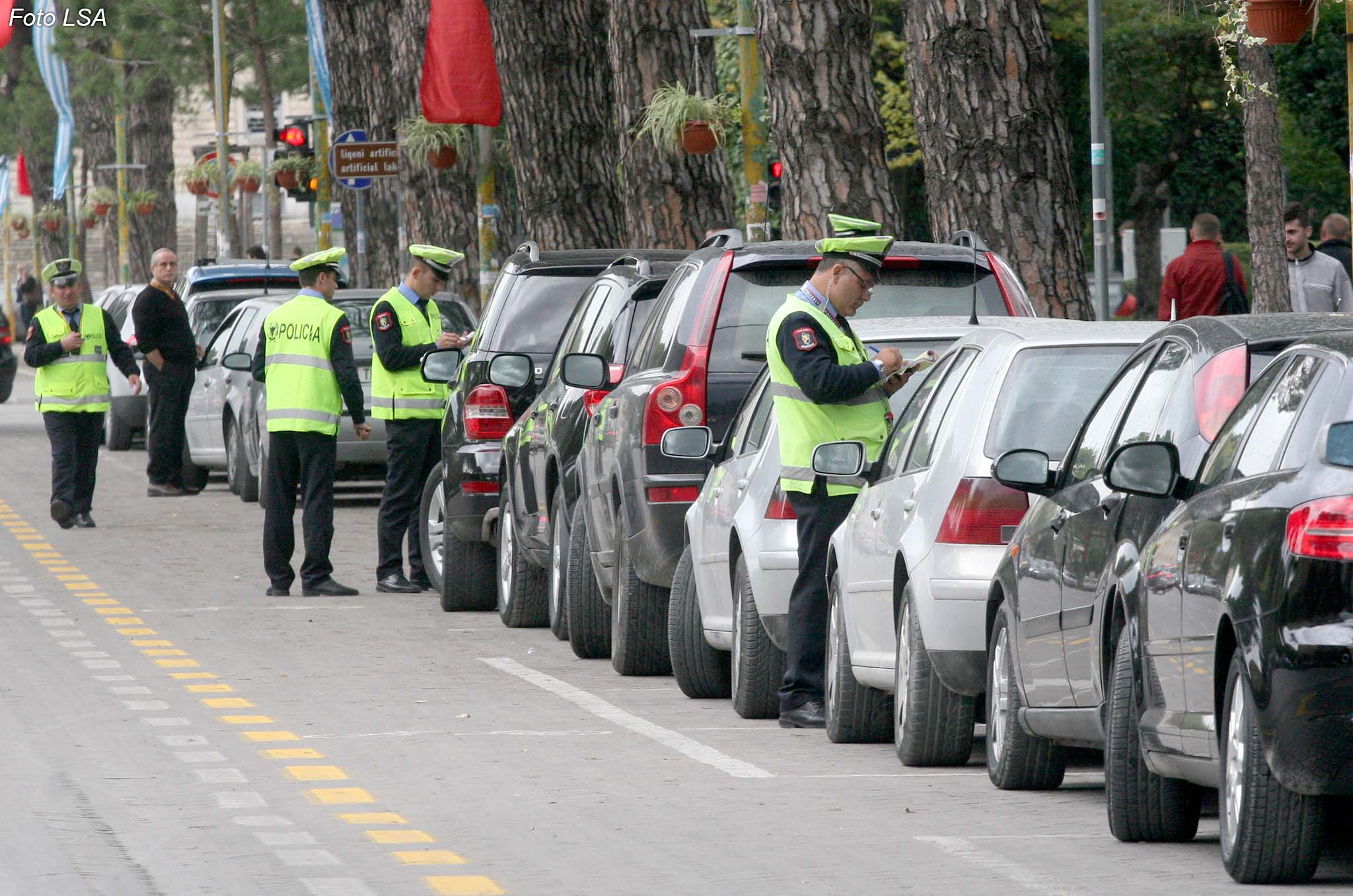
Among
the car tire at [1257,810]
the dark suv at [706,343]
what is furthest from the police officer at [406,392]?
the car tire at [1257,810]

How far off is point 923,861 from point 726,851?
0.56 meters

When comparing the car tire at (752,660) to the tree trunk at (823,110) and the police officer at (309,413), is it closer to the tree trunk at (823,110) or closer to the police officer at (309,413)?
the police officer at (309,413)

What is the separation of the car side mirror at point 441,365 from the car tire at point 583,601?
2.61m

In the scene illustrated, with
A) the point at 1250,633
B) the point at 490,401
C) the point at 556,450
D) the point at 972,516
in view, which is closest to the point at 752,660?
the point at 972,516

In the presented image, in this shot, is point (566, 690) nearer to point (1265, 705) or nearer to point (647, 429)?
point (647, 429)

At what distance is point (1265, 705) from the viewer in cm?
636

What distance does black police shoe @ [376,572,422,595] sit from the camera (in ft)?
54.4

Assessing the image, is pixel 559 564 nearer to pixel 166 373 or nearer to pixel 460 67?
pixel 166 373

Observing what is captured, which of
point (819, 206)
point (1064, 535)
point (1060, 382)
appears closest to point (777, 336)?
point (1060, 382)

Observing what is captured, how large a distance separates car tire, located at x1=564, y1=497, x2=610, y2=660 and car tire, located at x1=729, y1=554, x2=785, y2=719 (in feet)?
7.03

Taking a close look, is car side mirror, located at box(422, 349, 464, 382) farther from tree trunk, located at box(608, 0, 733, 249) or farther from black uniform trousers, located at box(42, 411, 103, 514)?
tree trunk, located at box(608, 0, 733, 249)

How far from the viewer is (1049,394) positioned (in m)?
9.16

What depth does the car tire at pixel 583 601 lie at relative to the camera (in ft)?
43.1

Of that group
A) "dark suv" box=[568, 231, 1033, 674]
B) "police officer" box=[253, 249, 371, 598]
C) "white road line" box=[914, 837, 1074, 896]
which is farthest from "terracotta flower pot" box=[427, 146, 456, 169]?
"white road line" box=[914, 837, 1074, 896]
